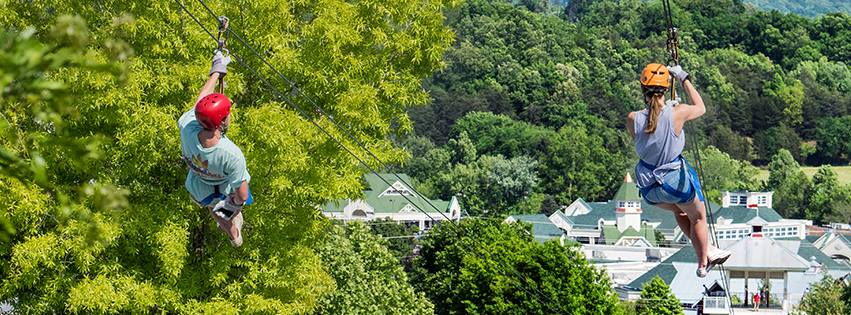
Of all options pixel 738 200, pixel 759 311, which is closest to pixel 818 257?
pixel 759 311

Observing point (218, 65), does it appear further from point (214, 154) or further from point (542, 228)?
point (542, 228)

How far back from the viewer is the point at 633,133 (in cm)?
1110

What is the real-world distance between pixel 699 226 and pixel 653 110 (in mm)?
1183

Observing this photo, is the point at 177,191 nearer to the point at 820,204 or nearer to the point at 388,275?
the point at 388,275

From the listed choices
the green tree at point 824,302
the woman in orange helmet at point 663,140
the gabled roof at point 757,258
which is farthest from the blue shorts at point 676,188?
the gabled roof at point 757,258

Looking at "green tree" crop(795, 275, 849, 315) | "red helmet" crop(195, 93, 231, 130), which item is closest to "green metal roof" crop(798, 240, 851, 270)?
"green tree" crop(795, 275, 849, 315)

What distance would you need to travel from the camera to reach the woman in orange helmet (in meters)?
10.8

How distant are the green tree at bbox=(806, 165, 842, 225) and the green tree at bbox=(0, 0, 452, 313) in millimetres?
146220

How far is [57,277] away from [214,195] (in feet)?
28.7

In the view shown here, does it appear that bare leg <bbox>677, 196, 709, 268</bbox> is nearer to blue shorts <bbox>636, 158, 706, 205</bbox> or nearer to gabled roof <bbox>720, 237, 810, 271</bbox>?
blue shorts <bbox>636, 158, 706, 205</bbox>

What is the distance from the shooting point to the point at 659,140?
11.0 meters

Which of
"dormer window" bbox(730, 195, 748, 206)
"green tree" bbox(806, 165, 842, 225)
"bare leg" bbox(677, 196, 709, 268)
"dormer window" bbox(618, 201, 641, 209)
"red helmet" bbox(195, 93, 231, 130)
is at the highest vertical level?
"green tree" bbox(806, 165, 842, 225)

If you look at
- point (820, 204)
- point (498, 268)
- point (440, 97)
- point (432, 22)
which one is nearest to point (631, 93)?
point (440, 97)

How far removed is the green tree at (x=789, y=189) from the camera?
162875 mm
